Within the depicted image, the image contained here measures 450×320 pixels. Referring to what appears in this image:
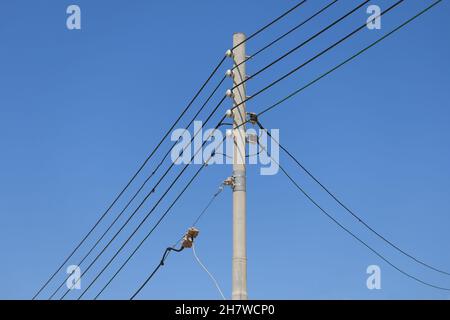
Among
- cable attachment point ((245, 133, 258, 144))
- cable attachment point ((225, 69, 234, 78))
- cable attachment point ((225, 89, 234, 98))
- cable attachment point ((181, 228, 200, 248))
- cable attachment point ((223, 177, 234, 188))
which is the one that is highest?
cable attachment point ((225, 69, 234, 78))

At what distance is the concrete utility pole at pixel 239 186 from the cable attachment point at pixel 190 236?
1599mm

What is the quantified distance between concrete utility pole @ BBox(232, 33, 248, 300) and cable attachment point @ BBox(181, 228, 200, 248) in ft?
5.25

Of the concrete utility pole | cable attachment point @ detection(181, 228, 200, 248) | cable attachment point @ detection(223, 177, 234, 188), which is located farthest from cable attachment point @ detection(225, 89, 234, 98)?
cable attachment point @ detection(181, 228, 200, 248)

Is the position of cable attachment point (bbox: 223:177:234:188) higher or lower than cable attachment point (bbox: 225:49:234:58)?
lower

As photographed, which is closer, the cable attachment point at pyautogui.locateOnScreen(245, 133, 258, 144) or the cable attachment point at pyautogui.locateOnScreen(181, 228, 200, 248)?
the cable attachment point at pyautogui.locateOnScreen(245, 133, 258, 144)

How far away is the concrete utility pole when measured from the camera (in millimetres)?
13570

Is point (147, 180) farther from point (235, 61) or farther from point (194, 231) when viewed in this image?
point (235, 61)

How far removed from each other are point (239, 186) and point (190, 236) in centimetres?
189

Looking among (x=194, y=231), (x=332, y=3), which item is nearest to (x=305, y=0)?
(x=332, y=3)

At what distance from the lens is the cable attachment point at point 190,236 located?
15.5 metres

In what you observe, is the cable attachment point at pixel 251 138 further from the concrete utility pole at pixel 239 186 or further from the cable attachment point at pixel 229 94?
the cable attachment point at pixel 229 94

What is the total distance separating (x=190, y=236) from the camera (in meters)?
15.6

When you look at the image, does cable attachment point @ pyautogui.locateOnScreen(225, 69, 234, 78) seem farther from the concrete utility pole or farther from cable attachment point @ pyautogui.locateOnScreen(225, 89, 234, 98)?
cable attachment point @ pyautogui.locateOnScreen(225, 89, 234, 98)
